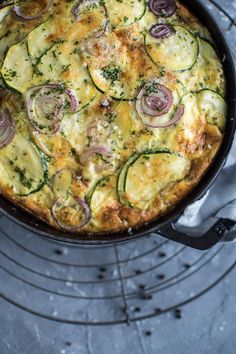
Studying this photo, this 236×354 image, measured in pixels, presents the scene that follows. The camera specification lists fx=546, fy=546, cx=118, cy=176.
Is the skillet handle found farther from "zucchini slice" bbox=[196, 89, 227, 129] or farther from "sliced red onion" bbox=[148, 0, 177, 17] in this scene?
"sliced red onion" bbox=[148, 0, 177, 17]

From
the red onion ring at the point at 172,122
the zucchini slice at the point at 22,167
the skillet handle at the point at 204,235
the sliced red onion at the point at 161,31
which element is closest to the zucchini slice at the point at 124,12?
the sliced red onion at the point at 161,31

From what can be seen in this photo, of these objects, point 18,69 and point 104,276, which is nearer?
point 18,69

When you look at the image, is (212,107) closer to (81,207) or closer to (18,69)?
(81,207)

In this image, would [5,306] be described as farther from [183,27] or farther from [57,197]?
[183,27]

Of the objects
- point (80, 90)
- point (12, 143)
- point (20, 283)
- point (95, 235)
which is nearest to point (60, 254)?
point (20, 283)

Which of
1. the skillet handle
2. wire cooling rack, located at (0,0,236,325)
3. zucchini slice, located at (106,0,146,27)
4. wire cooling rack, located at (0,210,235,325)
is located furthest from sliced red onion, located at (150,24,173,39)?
wire cooling rack, located at (0,210,235,325)

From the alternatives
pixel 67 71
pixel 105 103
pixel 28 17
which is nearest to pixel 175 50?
pixel 105 103

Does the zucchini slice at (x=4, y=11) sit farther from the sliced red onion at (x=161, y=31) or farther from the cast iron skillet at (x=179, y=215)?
the cast iron skillet at (x=179, y=215)
